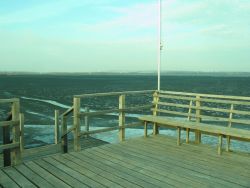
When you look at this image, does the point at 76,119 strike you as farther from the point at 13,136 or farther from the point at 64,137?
the point at 13,136

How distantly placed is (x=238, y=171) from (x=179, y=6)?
6.87m

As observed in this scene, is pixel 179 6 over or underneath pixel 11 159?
over

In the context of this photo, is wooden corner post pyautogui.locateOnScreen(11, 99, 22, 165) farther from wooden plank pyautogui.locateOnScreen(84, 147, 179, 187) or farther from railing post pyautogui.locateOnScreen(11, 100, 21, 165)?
wooden plank pyautogui.locateOnScreen(84, 147, 179, 187)

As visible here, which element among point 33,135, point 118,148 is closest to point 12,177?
point 118,148

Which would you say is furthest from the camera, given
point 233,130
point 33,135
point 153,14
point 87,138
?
point 33,135

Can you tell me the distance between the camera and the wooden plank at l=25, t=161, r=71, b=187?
458cm

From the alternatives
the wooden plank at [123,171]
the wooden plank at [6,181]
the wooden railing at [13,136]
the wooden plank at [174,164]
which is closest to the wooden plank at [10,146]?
the wooden railing at [13,136]

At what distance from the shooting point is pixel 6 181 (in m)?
4.68

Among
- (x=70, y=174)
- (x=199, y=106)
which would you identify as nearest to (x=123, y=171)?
(x=70, y=174)

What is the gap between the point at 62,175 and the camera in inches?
194

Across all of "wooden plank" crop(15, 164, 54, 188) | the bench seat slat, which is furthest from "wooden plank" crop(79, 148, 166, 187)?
the bench seat slat

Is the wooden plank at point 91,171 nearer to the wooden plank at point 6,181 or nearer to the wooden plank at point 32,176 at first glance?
the wooden plank at point 32,176

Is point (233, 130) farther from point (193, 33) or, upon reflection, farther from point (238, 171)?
point (193, 33)

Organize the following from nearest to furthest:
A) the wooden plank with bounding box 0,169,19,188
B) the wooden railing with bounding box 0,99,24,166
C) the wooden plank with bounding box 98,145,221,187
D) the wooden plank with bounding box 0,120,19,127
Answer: the wooden plank with bounding box 0,169,19,188 < the wooden plank with bounding box 98,145,221,187 < the wooden plank with bounding box 0,120,19,127 < the wooden railing with bounding box 0,99,24,166
